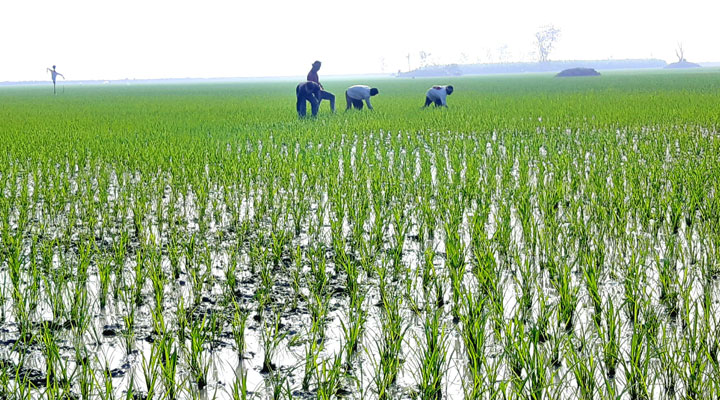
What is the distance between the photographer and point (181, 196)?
5332mm

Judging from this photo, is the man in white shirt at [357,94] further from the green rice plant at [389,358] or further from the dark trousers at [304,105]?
the green rice plant at [389,358]

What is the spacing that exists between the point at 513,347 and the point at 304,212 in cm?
267

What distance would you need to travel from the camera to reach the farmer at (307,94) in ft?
39.3

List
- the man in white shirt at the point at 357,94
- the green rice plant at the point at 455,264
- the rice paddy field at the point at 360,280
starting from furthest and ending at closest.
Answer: the man in white shirt at the point at 357,94 < the green rice plant at the point at 455,264 < the rice paddy field at the point at 360,280

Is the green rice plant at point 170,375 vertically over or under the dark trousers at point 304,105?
under

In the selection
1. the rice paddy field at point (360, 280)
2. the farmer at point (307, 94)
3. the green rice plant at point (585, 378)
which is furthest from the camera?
the farmer at point (307, 94)

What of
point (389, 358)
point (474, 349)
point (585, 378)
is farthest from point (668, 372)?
point (389, 358)

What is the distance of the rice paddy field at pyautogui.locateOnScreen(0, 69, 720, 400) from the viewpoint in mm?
1989

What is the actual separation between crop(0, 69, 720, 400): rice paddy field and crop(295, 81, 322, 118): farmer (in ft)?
15.7

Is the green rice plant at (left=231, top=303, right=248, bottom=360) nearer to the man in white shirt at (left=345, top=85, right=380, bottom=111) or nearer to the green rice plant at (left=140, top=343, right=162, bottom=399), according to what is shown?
the green rice plant at (left=140, top=343, right=162, bottom=399)

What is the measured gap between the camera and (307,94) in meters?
12.1

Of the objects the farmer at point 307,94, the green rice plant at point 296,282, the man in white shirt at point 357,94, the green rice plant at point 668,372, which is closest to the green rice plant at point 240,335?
the green rice plant at point 296,282

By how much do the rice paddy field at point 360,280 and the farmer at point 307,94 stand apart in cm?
480

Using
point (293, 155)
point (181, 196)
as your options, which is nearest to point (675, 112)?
point (293, 155)
